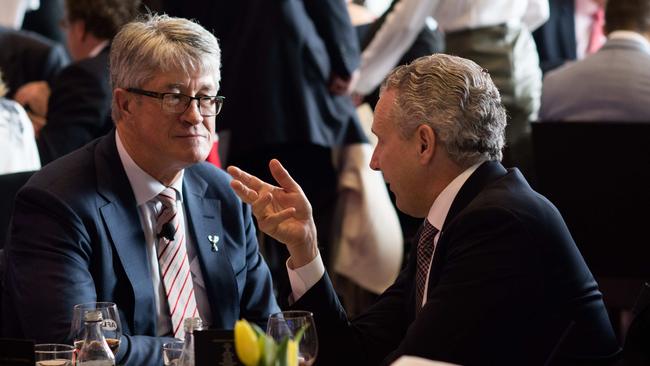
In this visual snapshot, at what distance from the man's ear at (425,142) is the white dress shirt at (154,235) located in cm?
72

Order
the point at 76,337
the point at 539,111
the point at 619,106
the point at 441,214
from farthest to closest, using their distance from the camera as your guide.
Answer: the point at 539,111
the point at 619,106
the point at 441,214
the point at 76,337

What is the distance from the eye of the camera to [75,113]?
15.9ft

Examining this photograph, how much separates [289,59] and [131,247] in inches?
96.5

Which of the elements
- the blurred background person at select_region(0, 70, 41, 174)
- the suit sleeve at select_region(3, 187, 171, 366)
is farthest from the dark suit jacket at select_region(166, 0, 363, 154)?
the suit sleeve at select_region(3, 187, 171, 366)

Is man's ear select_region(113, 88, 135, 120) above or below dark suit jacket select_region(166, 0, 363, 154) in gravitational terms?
above

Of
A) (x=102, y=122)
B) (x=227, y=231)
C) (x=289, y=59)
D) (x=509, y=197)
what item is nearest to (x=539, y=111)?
(x=289, y=59)

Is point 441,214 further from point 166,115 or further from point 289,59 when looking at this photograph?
point 289,59

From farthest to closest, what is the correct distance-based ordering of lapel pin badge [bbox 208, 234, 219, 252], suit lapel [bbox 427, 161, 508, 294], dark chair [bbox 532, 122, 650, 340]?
1. dark chair [bbox 532, 122, 650, 340]
2. lapel pin badge [bbox 208, 234, 219, 252]
3. suit lapel [bbox 427, 161, 508, 294]

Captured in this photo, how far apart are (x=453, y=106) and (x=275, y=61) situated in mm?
2639

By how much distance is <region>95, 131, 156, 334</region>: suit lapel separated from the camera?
2.90 m

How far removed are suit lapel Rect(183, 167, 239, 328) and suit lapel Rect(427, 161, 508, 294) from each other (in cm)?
64

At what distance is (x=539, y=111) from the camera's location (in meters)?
5.05

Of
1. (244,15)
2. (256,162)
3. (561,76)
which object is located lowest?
(256,162)

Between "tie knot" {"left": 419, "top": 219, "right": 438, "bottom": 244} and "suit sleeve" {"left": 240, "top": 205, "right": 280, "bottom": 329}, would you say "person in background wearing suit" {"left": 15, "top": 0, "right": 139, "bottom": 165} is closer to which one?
"suit sleeve" {"left": 240, "top": 205, "right": 280, "bottom": 329}
